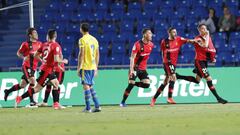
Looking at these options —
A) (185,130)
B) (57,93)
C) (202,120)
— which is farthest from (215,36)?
(185,130)

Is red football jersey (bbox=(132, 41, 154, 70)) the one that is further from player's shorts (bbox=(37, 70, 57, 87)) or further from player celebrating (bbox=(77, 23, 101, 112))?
player celebrating (bbox=(77, 23, 101, 112))

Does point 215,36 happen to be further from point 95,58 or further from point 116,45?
point 95,58

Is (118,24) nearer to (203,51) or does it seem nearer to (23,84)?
(23,84)

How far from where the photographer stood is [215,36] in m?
31.1

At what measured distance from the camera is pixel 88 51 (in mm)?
19844

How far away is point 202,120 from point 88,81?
13.9 feet

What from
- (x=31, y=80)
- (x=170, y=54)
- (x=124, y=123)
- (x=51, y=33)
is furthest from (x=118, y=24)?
(x=124, y=123)

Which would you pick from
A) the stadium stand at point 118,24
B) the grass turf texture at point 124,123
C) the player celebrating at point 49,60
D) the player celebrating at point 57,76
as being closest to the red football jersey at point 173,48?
the player celebrating at point 57,76

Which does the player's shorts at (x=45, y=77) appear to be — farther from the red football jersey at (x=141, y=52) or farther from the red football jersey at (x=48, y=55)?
the red football jersey at (x=141, y=52)

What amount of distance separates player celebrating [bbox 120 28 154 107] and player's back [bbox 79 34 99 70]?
132 inches

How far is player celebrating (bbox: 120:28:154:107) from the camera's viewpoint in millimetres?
23250

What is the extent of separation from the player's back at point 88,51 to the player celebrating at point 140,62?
3357 mm

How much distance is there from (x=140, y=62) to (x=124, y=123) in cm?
778

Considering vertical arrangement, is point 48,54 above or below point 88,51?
below
